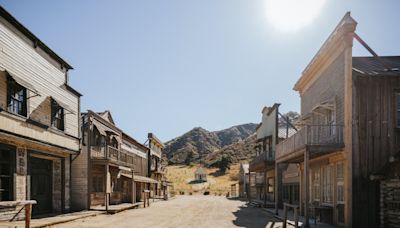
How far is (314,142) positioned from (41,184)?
13766mm

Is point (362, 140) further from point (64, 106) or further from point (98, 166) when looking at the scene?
point (98, 166)

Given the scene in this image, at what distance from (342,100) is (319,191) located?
19.8 feet

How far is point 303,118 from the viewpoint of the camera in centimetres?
2245

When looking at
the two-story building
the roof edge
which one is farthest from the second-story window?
the roof edge

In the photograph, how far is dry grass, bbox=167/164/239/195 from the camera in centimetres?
7482

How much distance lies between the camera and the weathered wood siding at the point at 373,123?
49.4 feet

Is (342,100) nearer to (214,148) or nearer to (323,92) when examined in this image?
(323,92)

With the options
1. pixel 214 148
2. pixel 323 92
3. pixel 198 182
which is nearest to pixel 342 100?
pixel 323 92

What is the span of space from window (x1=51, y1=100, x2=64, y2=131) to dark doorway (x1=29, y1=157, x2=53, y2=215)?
1.94 metres

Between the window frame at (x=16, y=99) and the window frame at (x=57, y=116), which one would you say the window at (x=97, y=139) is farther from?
the window frame at (x=16, y=99)

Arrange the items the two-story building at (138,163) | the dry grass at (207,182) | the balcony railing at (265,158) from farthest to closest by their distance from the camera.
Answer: the dry grass at (207,182), the two-story building at (138,163), the balcony railing at (265,158)

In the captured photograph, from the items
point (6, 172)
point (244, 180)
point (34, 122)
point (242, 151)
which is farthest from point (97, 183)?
point (242, 151)

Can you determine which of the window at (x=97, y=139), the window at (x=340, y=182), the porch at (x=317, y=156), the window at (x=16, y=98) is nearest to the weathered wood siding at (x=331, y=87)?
the porch at (x=317, y=156)

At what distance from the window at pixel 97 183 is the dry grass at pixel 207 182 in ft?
142
